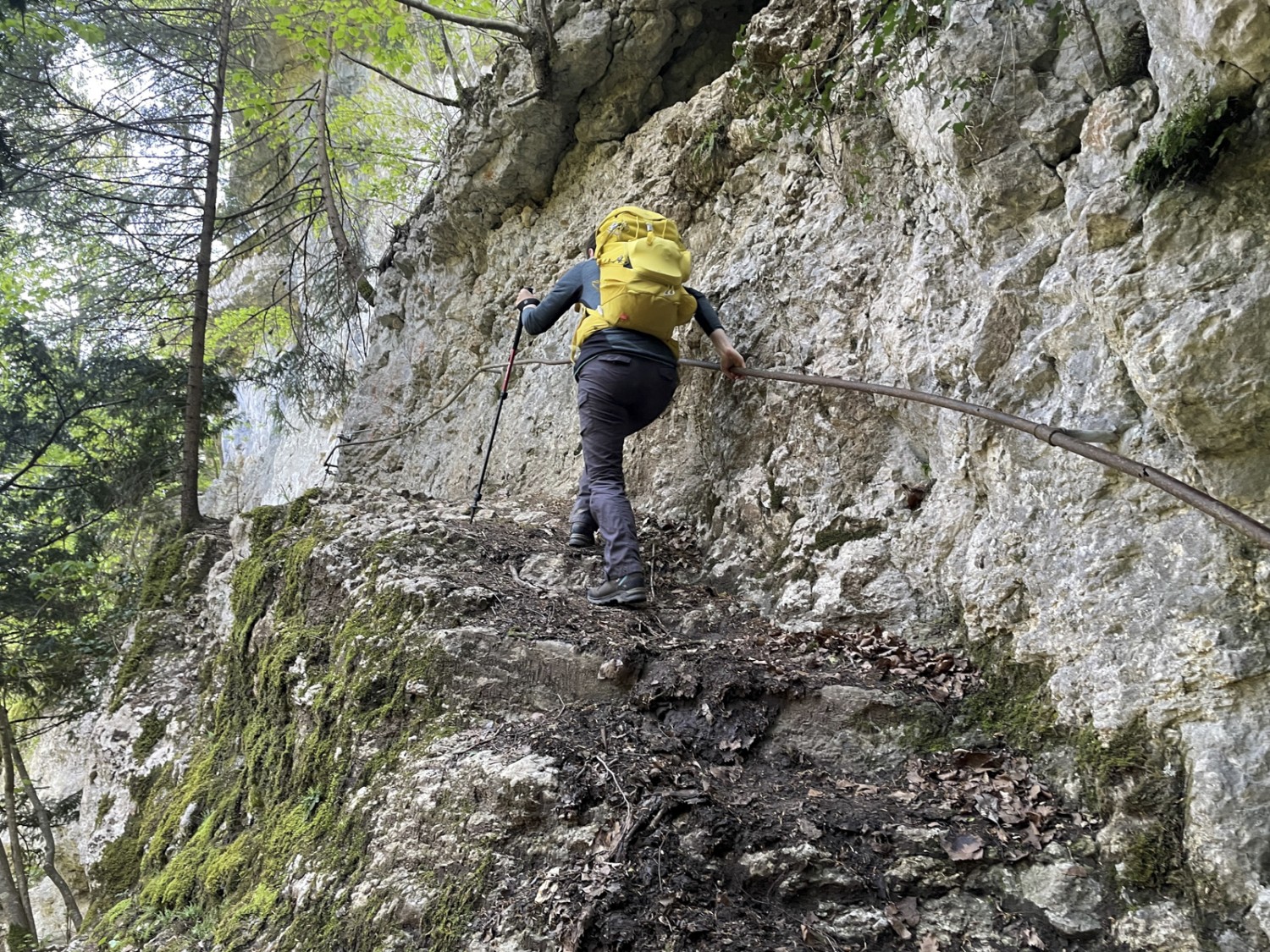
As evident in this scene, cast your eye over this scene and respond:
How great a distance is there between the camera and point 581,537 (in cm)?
551

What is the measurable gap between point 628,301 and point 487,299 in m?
5.78

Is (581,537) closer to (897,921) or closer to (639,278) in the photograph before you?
(639,278)

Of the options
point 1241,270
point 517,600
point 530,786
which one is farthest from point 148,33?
point 1241,270

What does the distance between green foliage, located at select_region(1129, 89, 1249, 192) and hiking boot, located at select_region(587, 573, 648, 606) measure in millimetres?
3235

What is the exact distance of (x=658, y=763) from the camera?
3244 millimetres

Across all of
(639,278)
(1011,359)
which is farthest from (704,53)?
(1011,359)

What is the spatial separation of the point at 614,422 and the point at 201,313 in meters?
8.39

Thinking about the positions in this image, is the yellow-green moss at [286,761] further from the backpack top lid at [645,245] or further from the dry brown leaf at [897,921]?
the backpack top lid at [645,245]

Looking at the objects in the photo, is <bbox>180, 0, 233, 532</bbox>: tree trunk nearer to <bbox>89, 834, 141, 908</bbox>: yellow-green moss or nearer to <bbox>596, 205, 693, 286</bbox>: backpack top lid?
<bbox>89, 834, 141, 908</bbox>: yellow-green moss

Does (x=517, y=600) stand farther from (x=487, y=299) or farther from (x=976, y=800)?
(x=487, y=299)

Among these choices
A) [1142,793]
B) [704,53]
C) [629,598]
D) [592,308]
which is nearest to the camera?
[1142,793]

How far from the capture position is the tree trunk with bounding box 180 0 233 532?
1050 centimetres

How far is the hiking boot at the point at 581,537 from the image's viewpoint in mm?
5496

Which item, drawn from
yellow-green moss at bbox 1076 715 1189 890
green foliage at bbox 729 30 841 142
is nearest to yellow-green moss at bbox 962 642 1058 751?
yellow-green moss at bbox 1076 715 1189 890
